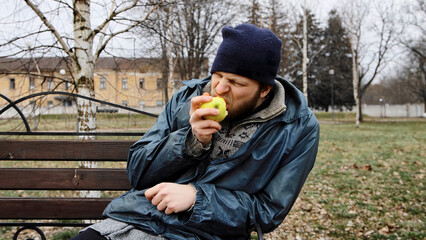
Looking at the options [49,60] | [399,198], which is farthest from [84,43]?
[399,198]

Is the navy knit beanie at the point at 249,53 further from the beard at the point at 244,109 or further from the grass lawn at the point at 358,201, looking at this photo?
the grass lawn at the point at 358,201

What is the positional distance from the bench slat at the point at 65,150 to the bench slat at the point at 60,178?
3.9 inches

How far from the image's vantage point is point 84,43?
3.68 metres

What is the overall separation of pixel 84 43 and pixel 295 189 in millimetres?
2999

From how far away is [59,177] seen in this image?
249cm

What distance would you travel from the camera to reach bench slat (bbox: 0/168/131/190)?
248 centimetres

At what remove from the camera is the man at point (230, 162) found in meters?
1.59

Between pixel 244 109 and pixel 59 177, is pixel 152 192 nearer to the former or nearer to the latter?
pixel 244 109

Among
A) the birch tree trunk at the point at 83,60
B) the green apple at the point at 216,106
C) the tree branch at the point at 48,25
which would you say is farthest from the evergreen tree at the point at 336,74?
the green apple at the point at 216,106

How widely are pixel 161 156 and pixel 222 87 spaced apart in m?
0.46

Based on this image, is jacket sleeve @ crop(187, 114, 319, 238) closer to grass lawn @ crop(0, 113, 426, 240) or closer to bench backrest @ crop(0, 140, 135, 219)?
bench backrest @ crop(0, 140, 135, 219)

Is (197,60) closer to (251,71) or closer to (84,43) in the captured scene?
(84,43)

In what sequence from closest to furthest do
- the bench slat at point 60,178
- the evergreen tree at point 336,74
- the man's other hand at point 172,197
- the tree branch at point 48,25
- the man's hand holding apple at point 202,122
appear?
1. the man's hand holding apple at point 202,122
2. the man's other hand at point 172,197
3. the bench slat at point 60,178
4. the tree branch at point 48,25
5. the evergreen tree at point 336,74

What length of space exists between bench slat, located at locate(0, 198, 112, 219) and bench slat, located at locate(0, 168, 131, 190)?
11 centimetres
